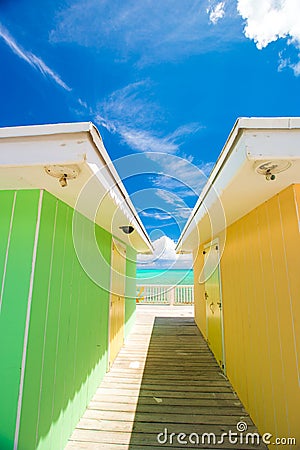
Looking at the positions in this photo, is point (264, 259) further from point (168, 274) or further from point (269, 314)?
point (168, 274)

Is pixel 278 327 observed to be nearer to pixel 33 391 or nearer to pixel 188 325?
pixel 33 391

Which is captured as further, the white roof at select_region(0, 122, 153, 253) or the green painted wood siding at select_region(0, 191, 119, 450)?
the green painted wood siding at select_region(0, 191, 119, 450)

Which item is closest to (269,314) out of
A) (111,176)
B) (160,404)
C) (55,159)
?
(160,404)

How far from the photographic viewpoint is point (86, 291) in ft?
8.41

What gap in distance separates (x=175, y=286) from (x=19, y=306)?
28.6 ft

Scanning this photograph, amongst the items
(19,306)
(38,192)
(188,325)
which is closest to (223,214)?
(38,192)

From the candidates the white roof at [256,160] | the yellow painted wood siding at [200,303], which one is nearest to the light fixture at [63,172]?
the white roof at [256,160]

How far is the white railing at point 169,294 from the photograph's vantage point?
977 centimetres

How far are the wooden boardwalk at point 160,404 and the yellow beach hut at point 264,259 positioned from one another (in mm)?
310

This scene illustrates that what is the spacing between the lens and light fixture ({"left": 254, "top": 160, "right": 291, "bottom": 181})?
4.06 feet

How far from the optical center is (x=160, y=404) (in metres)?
2.52

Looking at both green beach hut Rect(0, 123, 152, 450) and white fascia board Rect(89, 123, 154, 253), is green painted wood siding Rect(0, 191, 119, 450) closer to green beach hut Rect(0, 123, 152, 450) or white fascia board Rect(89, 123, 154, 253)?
green beach hut Rect(0, 123, 152, 450)

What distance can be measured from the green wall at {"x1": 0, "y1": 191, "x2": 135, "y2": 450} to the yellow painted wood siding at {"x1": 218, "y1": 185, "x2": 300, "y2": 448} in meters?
1.81

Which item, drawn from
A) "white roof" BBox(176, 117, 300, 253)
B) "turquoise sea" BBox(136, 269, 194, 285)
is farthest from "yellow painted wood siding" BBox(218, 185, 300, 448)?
"turquoise sea" BBox(136, 269, 194, 285)
